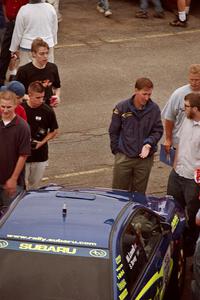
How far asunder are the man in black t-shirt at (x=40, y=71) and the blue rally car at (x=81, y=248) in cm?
276

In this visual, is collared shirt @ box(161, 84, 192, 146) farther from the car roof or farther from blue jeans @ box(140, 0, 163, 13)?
blue jeans @ box(140, 0, 163, 13)

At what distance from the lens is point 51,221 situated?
22.6 feet

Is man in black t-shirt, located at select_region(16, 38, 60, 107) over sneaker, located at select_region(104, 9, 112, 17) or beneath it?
over

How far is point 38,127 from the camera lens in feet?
30.7

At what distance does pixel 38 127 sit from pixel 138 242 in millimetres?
2609

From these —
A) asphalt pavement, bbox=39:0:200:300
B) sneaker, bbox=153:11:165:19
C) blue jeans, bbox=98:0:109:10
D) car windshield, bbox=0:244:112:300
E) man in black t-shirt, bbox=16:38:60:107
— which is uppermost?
man in black t-shirt, bbox=16:38:60:107

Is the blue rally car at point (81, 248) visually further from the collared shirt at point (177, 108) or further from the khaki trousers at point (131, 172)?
the collared shirt at point (177, 108)

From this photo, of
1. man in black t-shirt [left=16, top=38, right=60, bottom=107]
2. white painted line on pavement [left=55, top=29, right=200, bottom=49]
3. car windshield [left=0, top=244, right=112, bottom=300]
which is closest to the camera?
car windshield [left=0, top=244, right=112, bottom=300]

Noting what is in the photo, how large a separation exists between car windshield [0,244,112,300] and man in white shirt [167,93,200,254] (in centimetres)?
257

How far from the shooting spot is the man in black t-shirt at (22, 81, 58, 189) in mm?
9141

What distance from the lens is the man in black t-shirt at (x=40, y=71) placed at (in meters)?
10.1

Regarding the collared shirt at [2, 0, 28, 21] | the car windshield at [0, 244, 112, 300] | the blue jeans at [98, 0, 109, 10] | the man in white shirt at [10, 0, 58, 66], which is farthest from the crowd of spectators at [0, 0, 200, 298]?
the blue jeans at [98, 0, 109, 10]

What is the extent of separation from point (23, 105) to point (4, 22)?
470 centimetres

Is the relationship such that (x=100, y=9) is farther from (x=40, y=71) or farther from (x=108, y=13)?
(x=40, y=71)
